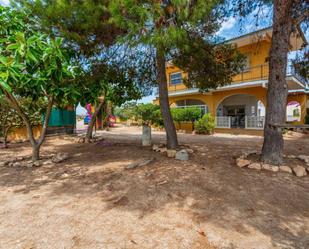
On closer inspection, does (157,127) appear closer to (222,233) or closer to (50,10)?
(50,10)

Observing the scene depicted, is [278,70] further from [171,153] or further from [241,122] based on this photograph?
[241,122]

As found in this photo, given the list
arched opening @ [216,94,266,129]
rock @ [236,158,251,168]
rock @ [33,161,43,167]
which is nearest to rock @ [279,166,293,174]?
rock @ [236,158,251,168]

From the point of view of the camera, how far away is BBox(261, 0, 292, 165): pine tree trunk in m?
4.95

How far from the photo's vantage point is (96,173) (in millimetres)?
4859

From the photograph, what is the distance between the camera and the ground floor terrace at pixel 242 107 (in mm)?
13391

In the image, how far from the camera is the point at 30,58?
407 centimetres

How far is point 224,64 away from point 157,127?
11223mm

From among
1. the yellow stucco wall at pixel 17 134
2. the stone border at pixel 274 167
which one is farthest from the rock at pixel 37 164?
the yellow stucco wall at pixel 17 134

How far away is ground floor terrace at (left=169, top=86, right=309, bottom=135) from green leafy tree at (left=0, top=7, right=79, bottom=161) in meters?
11.5

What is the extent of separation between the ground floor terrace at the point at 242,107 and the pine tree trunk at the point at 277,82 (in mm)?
8446

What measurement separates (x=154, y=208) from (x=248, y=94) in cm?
1329

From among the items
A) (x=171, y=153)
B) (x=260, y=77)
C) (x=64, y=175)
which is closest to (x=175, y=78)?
(x=260, y=77)

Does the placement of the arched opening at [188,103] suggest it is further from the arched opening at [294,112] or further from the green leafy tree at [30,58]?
the green leafy tree at [30,58]

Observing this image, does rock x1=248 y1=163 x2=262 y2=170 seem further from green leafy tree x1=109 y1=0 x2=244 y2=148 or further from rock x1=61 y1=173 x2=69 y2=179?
rock x1=61 y1=173 x2=69 y2=179
